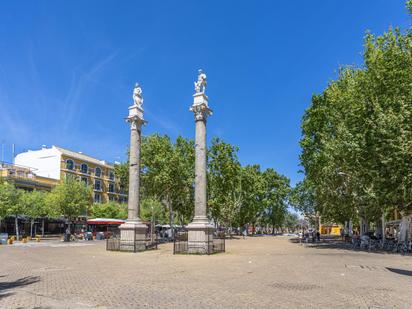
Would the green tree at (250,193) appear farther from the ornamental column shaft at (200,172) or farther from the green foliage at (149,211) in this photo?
the ornamental column shaft at (200,172)

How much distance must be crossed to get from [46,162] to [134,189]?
181 ft

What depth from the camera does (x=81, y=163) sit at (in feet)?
264

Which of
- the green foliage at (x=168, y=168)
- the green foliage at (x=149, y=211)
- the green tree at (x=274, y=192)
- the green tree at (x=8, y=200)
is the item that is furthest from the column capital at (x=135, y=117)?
the green tree at (x=274, y=192)

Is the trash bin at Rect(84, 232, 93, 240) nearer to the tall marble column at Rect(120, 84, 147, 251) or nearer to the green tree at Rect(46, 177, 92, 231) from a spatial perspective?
the green tree at Rect(46, 177, 92, 231)

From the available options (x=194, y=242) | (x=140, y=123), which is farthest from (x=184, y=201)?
(x=194, y=242)

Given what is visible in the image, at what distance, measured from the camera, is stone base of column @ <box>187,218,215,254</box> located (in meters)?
23.4

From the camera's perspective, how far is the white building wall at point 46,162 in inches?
2965

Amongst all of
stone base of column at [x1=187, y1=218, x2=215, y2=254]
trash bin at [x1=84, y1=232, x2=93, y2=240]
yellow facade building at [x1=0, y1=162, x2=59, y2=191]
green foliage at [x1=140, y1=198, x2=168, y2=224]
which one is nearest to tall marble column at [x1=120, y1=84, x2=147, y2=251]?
stone base of column at [x1=187, y1=218, x2=215, y2=254]

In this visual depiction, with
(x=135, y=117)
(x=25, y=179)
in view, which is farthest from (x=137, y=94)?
(x=25, y=179)

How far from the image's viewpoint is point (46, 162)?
76562 mm

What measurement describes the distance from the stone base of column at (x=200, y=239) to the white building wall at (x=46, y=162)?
189 ft

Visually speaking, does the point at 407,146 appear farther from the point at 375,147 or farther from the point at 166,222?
the point at 166,222

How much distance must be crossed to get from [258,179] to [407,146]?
5610 centimetres

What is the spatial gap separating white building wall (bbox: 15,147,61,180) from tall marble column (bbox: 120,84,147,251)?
2024 inches
